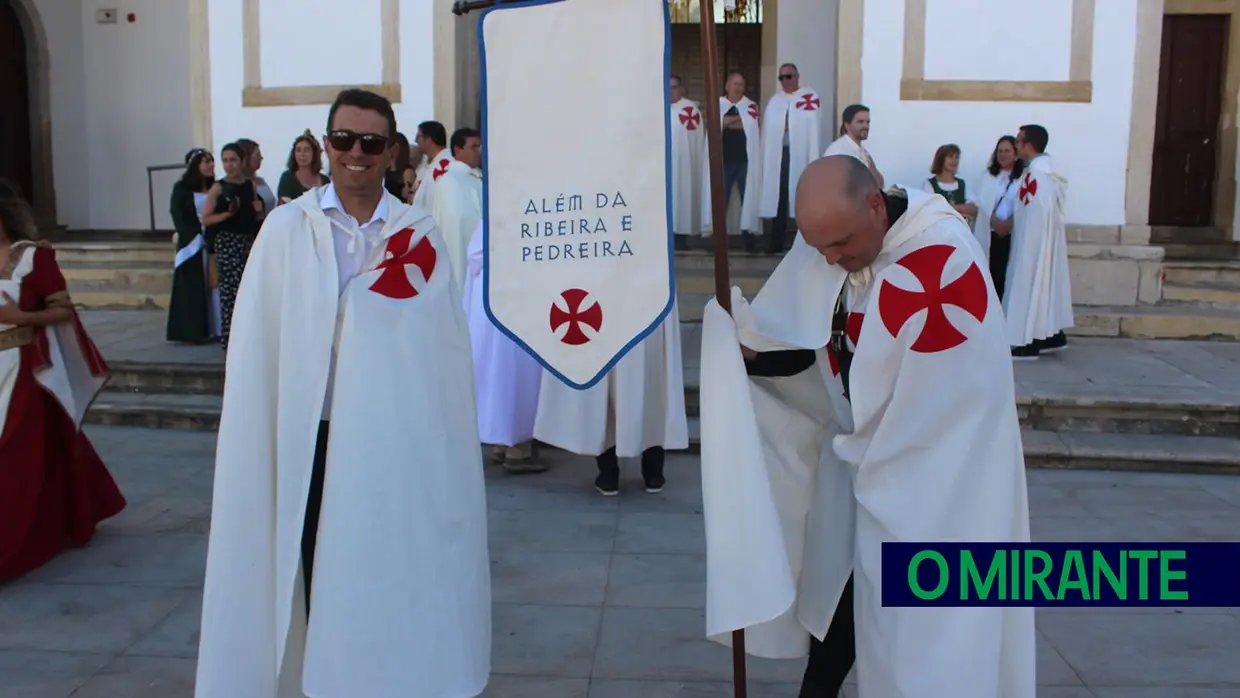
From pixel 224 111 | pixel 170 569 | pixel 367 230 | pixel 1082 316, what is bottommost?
pixel 170 569

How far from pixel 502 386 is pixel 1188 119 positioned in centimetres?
1034

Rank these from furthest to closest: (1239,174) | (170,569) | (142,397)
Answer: (1239,174) → (142,397) → (170,569)

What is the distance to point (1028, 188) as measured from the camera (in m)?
9.03

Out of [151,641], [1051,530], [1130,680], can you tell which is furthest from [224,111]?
[1130,680]

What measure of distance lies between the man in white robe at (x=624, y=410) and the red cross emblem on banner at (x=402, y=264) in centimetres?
288

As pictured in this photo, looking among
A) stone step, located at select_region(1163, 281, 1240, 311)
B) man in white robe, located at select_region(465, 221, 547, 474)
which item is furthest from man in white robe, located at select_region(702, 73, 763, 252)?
man in white robe, located at select_region(465, 221, 547, 474)

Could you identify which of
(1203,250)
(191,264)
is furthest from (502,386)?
(1203,250)

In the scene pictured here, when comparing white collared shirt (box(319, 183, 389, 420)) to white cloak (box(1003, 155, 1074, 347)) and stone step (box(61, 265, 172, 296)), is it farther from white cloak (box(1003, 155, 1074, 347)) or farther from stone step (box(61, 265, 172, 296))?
stone step (box(61, 265, 172, 296))

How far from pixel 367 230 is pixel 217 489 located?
2.54 ft

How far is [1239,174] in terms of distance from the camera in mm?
12492

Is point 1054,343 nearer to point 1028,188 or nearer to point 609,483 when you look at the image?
point 1028,188

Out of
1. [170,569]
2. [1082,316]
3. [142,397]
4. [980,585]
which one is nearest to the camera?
[980,585]

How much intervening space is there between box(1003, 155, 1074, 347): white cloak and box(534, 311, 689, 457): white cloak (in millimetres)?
4073

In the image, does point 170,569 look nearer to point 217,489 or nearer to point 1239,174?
point 217,489
